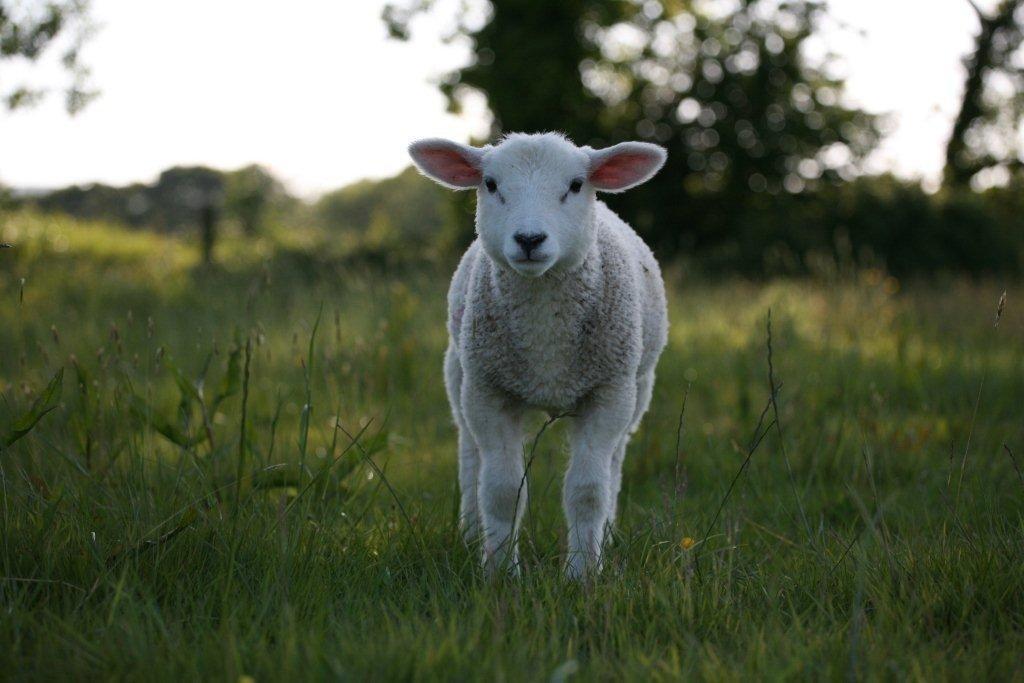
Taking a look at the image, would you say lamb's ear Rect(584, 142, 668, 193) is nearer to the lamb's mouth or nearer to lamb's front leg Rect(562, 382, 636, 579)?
the lamb's mouth

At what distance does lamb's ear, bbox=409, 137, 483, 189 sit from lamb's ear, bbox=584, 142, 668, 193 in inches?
16.4

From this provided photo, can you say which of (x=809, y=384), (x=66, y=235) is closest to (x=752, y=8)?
(x=66, y=235)

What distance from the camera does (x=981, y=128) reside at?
22.1m

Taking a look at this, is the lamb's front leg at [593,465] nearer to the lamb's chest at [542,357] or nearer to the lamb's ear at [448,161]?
the lamb's chest at [542,357]

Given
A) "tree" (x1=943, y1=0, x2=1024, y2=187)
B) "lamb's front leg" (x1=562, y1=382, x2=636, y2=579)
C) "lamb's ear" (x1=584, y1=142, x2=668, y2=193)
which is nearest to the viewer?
"lamb's front leg" (x1=562, y1=382, x2=636, y2=579)

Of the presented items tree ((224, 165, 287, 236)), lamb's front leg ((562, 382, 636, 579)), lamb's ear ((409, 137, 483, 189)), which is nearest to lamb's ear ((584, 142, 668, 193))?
lamb's ear ((409, 137, 483, 189))

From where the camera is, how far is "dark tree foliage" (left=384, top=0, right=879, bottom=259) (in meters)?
20.1

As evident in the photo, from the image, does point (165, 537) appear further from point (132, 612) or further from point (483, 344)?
point (483, 344)

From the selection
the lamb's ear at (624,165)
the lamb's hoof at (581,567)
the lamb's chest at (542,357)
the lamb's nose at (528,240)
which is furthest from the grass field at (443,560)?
the lamb's ear at (624,165)

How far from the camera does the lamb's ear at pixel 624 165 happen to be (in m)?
3.14

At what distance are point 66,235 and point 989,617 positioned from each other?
1706 centimetres

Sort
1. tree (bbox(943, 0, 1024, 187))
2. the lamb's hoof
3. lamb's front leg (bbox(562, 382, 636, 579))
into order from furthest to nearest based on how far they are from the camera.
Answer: tree (bbox(943, 0, 1024, 187)) < lamb's front leg (bbox(562, 382, 636, 579)) < the lamb's hoof

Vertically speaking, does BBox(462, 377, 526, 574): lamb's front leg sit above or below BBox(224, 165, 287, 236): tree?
above

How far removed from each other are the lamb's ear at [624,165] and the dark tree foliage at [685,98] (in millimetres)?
16913
